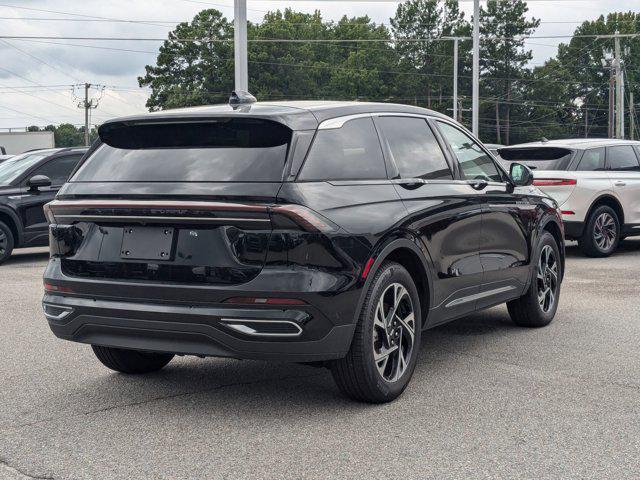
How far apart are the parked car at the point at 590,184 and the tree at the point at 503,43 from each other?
246 feet

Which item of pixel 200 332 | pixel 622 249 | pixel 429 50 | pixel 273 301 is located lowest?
pixel 622 249

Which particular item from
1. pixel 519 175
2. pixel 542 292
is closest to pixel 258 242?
pixel 519 175

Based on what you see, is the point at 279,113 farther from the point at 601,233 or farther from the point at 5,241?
the point at 5,241

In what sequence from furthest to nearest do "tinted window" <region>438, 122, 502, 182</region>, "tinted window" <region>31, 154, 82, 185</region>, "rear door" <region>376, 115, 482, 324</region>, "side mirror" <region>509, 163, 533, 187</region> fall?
1. "tinted window" <region>31, 154, 82, 185</region>
2. "side mirror" <region>509, 163, 533, 187</region>
3. "tinted window" <region>438, 122, 502, 182</region>
4. "rear door" <region>376, 115, 482, 324</region>

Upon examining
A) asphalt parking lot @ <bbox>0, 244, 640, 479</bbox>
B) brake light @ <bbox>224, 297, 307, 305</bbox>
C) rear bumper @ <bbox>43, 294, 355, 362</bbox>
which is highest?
brake light @ <bbox>224, 297, 307, 305</bbox>

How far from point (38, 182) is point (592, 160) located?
8.04 m

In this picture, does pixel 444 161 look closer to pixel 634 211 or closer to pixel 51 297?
pixel 51 297

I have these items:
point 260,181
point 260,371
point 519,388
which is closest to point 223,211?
point 260,181

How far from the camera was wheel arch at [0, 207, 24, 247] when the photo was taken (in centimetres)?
1338

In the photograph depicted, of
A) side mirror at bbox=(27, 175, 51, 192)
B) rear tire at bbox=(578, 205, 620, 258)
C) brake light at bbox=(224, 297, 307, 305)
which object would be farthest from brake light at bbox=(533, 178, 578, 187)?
brake light at bbox=(224, 297, 307, 305)

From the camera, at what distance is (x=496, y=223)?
669 cm

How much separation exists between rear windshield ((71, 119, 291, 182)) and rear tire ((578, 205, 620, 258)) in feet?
29.6

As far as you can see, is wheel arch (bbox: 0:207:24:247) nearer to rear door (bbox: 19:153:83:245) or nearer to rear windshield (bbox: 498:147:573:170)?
rear door (bbox: 19:153:83:245)

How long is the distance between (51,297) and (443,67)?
285 feet
